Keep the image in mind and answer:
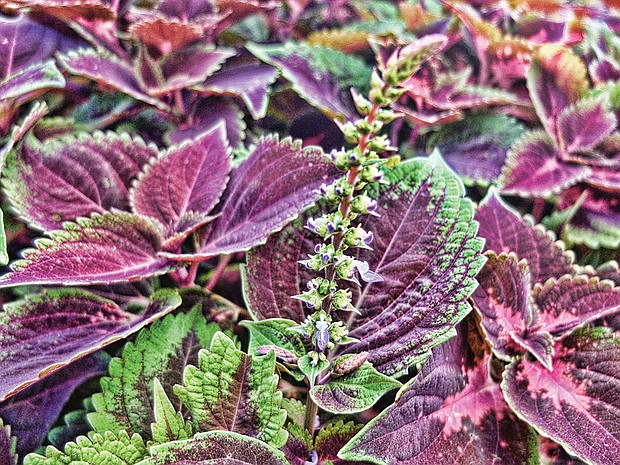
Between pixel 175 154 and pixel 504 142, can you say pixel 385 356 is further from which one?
pixel 504 142

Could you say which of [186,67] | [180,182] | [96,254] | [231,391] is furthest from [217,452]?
[186,67]

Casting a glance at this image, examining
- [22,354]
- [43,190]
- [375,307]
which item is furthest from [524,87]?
[22,354]

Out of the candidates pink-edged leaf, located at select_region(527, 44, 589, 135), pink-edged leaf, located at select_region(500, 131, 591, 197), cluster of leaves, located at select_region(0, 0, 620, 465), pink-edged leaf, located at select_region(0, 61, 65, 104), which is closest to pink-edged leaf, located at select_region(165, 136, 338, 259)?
cluster of leaves, located at select_region(0, 0, 620, 465)

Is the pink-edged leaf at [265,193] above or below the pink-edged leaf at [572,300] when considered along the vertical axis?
above

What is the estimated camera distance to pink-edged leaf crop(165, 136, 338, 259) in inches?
32.2

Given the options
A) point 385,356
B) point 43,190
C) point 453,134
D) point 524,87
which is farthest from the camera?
point 524,87

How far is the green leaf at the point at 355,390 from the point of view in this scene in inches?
26.0

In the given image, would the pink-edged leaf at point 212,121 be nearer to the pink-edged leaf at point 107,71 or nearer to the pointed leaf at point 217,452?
the pink-edged leaf at point 107,71

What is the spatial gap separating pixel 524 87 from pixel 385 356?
0.93m

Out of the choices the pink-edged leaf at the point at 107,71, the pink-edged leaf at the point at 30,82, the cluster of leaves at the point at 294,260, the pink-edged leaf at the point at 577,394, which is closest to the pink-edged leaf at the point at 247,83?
the cluster of leaves at the point at 294,260

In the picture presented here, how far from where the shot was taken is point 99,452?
703mm

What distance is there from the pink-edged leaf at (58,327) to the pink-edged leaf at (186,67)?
43 centimetres

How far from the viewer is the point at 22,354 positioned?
0.80m

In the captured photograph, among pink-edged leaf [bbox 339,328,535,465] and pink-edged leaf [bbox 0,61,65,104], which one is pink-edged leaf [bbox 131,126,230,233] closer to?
pink-edged leaf [bbox 0,61,65,104]
